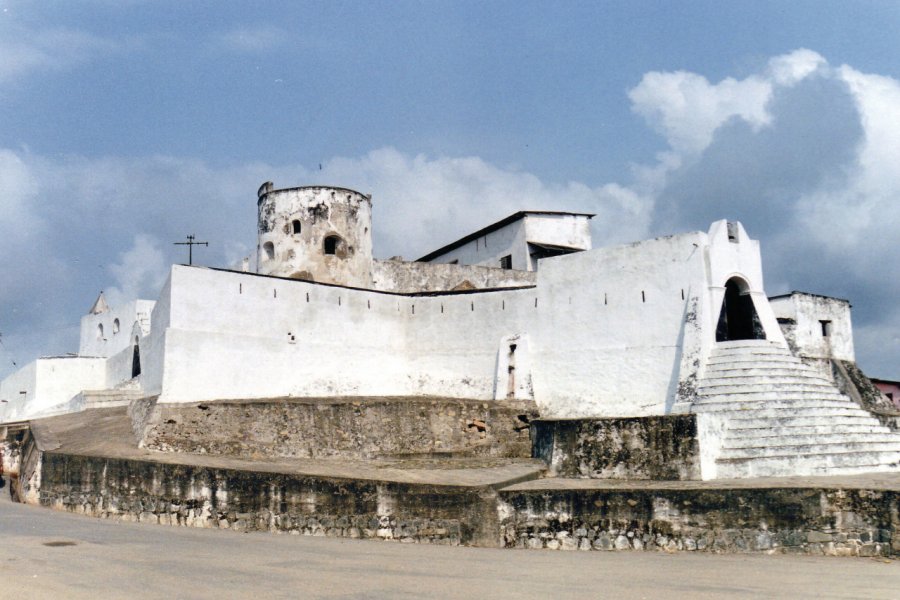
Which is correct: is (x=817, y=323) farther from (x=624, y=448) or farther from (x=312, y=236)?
(x=312, y=236)

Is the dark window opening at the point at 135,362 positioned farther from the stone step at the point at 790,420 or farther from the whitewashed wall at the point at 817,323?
the whitewashed wall at the point at 817,323

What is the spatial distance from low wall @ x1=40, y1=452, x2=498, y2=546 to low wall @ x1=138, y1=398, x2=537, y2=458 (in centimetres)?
250

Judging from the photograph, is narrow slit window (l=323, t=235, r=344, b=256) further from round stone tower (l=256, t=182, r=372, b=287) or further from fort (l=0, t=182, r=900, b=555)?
fort (l=0, t=182, r=900, b=555)

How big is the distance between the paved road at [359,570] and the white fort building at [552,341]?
455cm

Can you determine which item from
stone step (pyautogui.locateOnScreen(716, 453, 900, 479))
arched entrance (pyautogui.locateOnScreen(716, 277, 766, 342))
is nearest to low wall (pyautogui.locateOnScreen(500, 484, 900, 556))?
stone step (pyautogui.locateOnScreen(716, 453, 900, 479))

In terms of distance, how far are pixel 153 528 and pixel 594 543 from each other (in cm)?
751

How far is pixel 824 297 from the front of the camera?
26484 millimetres

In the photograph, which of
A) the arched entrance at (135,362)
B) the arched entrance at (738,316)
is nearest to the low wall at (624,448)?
the arched entrance at (738,316)

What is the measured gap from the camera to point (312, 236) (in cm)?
2516

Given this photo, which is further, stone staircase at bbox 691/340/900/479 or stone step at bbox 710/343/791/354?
stone step at bbox 710/343/791/354

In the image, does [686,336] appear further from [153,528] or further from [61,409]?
[61,409]

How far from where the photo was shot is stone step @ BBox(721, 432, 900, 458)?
1582 cm

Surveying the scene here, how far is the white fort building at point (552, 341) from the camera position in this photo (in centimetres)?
1681

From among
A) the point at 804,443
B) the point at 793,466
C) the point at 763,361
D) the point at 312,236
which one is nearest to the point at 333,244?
the point at 312,236
